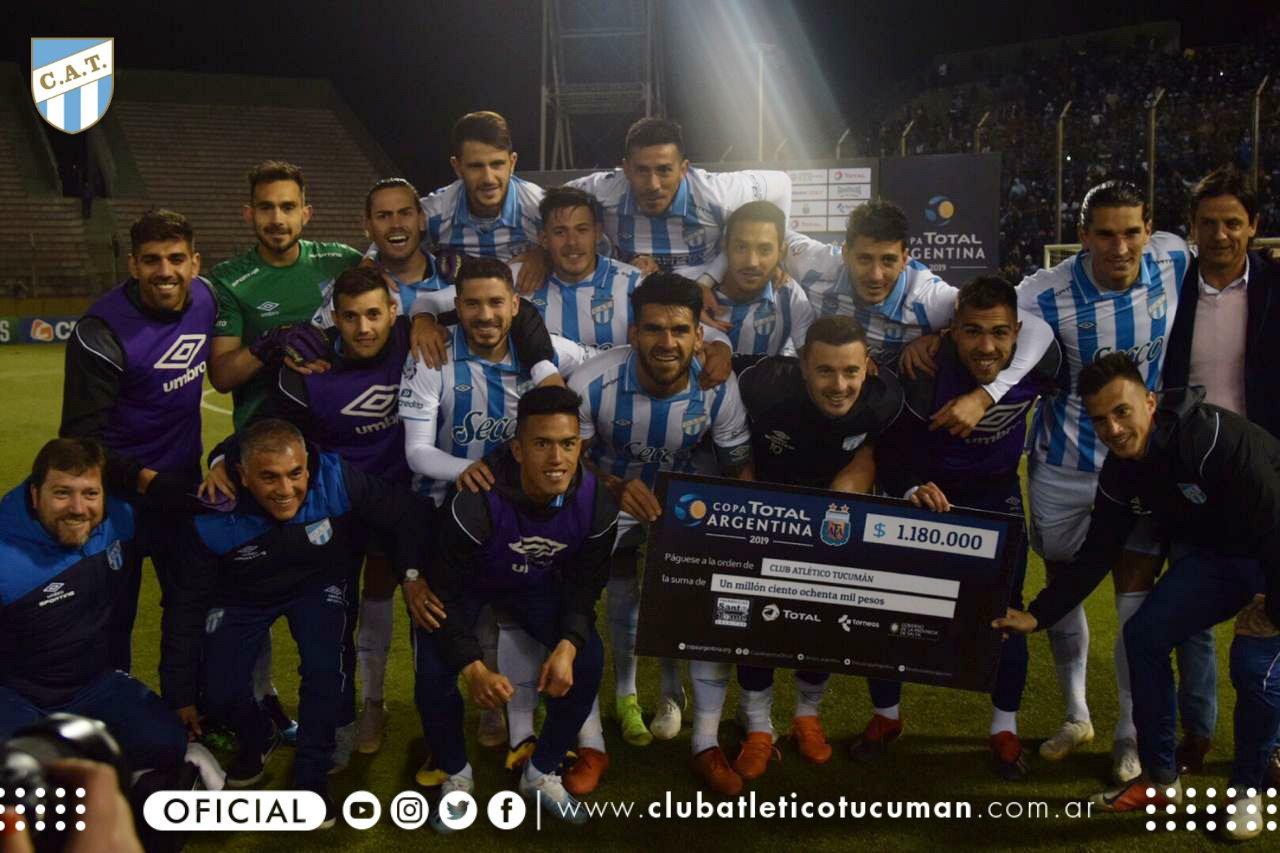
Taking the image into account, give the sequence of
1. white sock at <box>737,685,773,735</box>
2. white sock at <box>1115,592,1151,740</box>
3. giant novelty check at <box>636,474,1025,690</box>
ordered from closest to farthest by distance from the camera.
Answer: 1. giant novelty check at <box>636,474,1025,690</box>
2. white sock at <box>1115,592,1151,740</box>
3. white sock at <box>737,685,773,735</box>

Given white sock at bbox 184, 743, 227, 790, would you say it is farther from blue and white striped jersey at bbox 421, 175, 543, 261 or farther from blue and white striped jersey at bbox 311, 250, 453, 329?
blue and white striped jersey at bbox 421, 175, 543, 261

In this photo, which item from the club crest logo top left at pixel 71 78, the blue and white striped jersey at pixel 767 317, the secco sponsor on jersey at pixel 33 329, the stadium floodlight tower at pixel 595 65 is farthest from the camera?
the stadium floodlight tower at pixel 595 65

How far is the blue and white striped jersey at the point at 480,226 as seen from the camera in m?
4.64

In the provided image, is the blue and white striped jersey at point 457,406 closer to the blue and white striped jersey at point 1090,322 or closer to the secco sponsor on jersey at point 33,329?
the blue and white striped jersey at point 1090,322

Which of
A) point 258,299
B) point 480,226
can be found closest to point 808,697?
point 480,226

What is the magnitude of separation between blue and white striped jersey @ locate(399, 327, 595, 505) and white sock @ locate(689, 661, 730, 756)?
1.15 m

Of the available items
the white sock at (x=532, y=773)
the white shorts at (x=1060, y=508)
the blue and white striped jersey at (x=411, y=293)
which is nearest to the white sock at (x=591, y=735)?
the white sock at (x=532, y=773)

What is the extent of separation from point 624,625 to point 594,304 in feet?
4.46

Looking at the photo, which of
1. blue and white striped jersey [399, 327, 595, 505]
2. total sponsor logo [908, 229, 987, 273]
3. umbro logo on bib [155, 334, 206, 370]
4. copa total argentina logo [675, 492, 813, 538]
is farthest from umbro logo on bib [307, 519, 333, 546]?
total sponsor logo [908, 229, 987, 273]

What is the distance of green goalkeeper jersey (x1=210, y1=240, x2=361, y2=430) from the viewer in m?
4.06

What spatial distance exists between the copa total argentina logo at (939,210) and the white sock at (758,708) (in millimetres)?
10470

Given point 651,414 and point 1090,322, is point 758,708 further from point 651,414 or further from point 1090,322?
point 1090,322

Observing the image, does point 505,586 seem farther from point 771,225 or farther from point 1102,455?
point 1102,455

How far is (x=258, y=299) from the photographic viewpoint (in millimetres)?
4105
